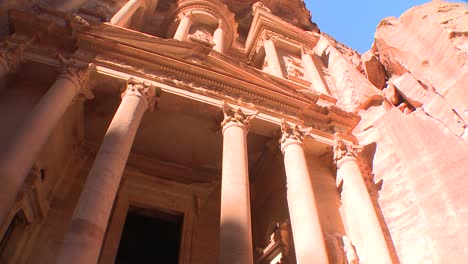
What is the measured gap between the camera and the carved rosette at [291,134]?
9.48 meters

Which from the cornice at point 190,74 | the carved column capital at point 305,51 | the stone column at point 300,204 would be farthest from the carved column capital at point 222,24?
the stone column at point 300,204

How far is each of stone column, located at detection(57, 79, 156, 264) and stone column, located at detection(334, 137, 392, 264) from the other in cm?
593

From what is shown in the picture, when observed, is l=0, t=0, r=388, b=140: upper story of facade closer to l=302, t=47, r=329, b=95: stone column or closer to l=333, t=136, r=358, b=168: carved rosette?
l=302, t=47, r=329, b=95: stone column

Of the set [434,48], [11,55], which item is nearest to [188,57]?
[11,55]

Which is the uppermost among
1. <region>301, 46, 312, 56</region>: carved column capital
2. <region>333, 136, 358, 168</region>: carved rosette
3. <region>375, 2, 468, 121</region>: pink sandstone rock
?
<region>301, 46, 312, 56</region>: carved column capital

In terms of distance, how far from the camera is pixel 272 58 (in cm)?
1722

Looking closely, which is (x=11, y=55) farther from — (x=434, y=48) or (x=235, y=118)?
(x=434, y=48)

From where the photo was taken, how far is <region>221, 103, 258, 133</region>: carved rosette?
9078mm

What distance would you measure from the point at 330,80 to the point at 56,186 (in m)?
15.5

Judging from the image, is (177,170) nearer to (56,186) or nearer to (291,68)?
(56,186)

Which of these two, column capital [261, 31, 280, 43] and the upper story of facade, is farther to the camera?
column capital [261, 31, 280, 43]

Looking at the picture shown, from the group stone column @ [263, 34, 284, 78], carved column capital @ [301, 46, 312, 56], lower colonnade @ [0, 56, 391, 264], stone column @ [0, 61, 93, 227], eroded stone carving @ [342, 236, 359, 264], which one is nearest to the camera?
lower colonnade @ [0, 56, 391, 264]

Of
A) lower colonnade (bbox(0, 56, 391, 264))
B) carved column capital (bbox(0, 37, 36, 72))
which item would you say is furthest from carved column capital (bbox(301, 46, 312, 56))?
carved column capital (bbox(0, 37, 36, 72))

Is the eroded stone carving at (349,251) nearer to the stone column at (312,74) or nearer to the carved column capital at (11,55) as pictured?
the stone column at (312,74)
